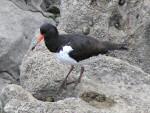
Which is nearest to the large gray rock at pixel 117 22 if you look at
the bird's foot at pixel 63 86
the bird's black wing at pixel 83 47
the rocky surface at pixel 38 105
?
the bird's black wing at pixel 83 47

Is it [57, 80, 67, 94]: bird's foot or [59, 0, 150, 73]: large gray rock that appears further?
[59, 0, 150, 73]: large gray rock

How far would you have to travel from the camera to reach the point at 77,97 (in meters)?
8.97

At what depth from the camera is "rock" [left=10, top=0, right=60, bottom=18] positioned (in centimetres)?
1437

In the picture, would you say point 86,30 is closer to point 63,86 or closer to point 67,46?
point 67,46

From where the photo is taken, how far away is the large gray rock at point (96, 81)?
29.2 feet

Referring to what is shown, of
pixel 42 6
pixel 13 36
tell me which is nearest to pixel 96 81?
pixel 13 36

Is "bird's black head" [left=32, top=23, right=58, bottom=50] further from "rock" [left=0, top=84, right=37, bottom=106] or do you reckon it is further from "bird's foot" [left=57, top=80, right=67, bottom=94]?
"rock" [left=0, top=84, right=37, bottom=106]

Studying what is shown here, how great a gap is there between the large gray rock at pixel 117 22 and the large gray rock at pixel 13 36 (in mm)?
1203

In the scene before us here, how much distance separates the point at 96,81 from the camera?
9.78 m

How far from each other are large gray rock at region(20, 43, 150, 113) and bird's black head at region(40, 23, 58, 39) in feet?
2.29

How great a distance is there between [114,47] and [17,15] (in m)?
4.15

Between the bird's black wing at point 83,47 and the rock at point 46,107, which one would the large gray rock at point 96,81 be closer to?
the bird's black wing at point 83,47

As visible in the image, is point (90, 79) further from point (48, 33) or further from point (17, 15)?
point (17, 15)

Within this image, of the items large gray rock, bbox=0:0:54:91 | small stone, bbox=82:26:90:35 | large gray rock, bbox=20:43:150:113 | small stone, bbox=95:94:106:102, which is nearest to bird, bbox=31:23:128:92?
large gray rock, bbox=20:43:150:113
